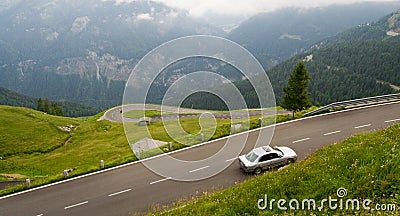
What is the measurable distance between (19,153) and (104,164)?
106 ft

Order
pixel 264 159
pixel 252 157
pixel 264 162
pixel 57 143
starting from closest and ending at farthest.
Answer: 1. pixel 264 162
2. pixel 264 159
3. pixel 252 157
4. pixel 57 143

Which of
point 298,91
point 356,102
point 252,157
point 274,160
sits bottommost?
point 274,160

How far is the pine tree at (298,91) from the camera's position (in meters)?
42.7

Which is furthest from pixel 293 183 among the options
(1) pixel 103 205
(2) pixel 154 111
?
(2) pixel 154 111

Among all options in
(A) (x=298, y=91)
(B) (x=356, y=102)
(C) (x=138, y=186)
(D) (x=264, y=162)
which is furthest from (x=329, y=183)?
(A) (x=298, y=91)

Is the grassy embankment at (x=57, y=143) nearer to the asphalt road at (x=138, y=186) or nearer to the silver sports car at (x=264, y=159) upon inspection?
the asphalt road at (x=138, y=186)

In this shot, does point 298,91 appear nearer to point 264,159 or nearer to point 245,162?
point 264,159

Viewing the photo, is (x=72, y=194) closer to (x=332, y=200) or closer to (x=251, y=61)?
(x=251, y=61)

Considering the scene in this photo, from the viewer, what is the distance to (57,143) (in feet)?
187

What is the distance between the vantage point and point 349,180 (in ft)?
42.5

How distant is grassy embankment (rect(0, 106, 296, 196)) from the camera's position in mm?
34375

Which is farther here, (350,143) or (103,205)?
(103,205)

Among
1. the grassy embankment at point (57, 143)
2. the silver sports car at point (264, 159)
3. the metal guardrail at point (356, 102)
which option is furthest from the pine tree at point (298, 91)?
the silver sports car at point (264, 159)

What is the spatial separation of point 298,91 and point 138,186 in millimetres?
29092
